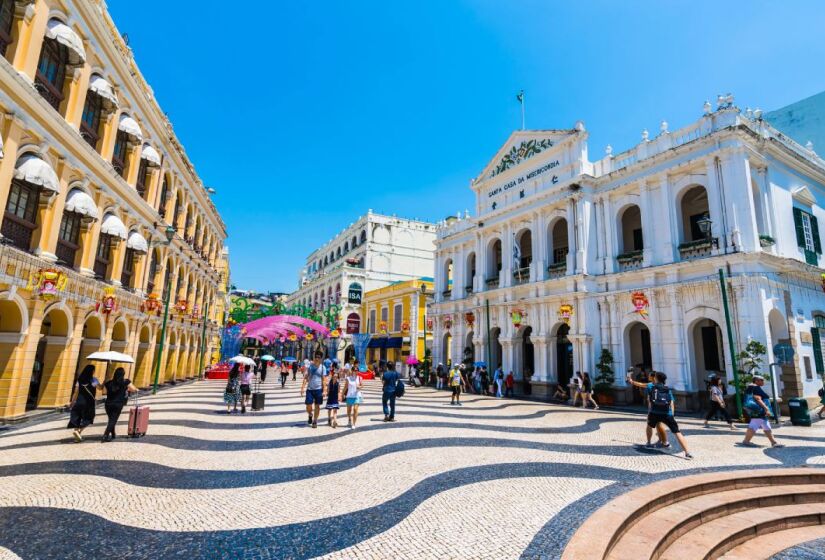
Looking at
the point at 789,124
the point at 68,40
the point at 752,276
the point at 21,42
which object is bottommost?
the point at 752,276

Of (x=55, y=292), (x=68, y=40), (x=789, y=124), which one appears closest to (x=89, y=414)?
(x=55, y=292)

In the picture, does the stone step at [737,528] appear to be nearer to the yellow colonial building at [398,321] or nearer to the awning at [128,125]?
the awning at [128,125]

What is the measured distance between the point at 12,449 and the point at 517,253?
74.9 feet

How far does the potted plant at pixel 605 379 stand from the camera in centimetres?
1889

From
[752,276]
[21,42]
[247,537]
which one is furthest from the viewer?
[752,276]

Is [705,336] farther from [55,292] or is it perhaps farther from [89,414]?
[55,292]

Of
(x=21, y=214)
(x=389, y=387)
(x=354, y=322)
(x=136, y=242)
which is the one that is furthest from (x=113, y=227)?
(x=354, y=322)

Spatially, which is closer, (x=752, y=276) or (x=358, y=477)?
(x=358, y=477)

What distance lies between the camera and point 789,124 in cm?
A: 2958

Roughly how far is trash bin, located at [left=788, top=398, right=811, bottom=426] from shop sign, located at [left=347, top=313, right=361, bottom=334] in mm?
39496

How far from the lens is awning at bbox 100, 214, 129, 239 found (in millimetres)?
15492

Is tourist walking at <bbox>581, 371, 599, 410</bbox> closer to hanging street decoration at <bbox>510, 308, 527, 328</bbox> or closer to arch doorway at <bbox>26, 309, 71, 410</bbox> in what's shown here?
hanging street decoration at <bbox>510, 308, 527, 328</bbox>

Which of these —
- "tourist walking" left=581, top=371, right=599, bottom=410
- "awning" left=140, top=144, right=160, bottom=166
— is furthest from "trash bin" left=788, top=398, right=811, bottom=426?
"awning" left=140, top=144, right=160, bottom=166

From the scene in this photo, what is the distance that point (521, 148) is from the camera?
26172 millimetres
